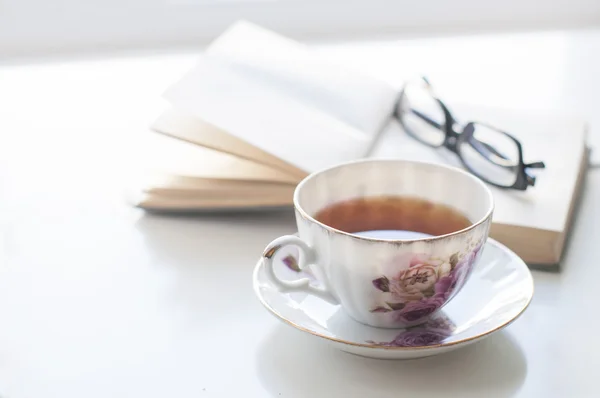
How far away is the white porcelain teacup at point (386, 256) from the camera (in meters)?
0.44

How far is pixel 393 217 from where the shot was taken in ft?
1.73

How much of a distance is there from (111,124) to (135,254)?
0.29 metres

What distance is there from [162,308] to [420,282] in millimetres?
182

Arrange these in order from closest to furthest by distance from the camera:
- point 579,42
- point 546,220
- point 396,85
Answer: point 546,220 → point 396,85 → point 579,42

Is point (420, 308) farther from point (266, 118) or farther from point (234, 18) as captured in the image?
point (234, 18)

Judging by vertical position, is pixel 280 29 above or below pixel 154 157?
below

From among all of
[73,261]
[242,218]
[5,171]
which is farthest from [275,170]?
[5,171]

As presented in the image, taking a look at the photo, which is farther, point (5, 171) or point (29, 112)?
point (29, 112)

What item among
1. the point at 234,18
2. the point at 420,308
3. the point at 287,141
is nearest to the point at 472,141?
the point at 287,141

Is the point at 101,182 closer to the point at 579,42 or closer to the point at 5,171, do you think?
the point at 5,171

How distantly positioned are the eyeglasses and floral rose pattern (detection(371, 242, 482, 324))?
185 mm

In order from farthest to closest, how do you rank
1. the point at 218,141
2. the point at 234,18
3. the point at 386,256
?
1. the point at 234,18
2. the point at 218,141
3. the point at 386,256

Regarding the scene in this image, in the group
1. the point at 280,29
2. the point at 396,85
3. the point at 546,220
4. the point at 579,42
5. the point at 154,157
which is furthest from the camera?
the point at 280,29

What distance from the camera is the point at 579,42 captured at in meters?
1.10
